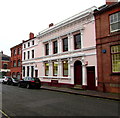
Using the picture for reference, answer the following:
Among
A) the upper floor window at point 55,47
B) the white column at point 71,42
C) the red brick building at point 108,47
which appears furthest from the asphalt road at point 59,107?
the upper floor window at point 55,47

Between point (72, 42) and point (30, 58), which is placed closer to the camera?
point (72, 42)

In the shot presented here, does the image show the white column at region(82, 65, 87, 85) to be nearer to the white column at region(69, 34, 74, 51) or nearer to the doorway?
the doorway

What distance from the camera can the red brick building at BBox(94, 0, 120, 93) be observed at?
12672 mm

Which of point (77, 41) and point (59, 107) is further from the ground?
point (77, 41)

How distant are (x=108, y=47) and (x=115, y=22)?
263 centimetres

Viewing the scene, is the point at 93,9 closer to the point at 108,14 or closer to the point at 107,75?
the point at 108,14

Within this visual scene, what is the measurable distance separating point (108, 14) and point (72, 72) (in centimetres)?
822

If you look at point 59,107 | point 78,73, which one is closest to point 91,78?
point 78,73

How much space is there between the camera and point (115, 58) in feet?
42.2

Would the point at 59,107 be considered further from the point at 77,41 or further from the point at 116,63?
the point at 77,41

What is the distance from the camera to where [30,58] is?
2642cm

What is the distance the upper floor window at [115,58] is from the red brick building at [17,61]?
23018mm

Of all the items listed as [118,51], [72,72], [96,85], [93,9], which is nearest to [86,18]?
[93,9]

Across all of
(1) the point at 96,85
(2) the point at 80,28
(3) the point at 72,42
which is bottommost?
(1) the point at 96,85
